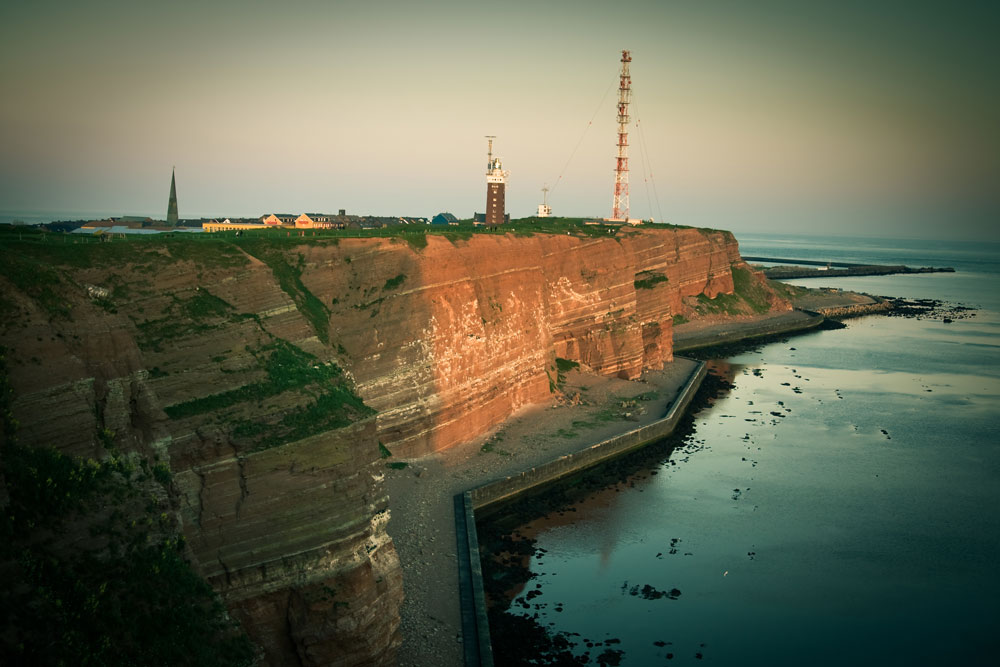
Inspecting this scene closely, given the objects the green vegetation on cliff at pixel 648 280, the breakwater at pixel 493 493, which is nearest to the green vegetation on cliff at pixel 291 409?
the breakwater at pixel 493 493

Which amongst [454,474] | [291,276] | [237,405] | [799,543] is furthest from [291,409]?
[799,543]

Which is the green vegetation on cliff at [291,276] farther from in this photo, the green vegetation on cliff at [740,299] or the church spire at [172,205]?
the green vegetation on cliff at [740,299]

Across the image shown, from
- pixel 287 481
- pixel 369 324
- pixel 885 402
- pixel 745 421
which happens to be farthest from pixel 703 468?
pixel 287 481

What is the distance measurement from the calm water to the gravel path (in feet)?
11.6

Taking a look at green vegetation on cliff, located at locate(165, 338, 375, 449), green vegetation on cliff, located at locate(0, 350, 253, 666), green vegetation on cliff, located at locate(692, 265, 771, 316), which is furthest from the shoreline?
green vegetation on cliff, located at locate(692, 265, 771, 316)

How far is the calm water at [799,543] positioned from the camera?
885 inches

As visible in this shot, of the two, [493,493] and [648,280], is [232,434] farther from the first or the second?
[648,280]

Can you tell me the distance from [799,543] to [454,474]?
15.4 m

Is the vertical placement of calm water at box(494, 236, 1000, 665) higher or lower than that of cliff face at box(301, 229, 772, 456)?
lower

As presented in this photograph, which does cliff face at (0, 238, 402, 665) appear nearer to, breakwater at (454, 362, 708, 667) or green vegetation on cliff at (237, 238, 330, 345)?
breakwater at (454, 362, 708, 667)

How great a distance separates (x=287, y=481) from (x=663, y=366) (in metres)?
45.7

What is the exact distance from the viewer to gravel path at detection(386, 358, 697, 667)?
801 inches

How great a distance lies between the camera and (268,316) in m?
22.2

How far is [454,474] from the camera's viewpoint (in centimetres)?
3136
